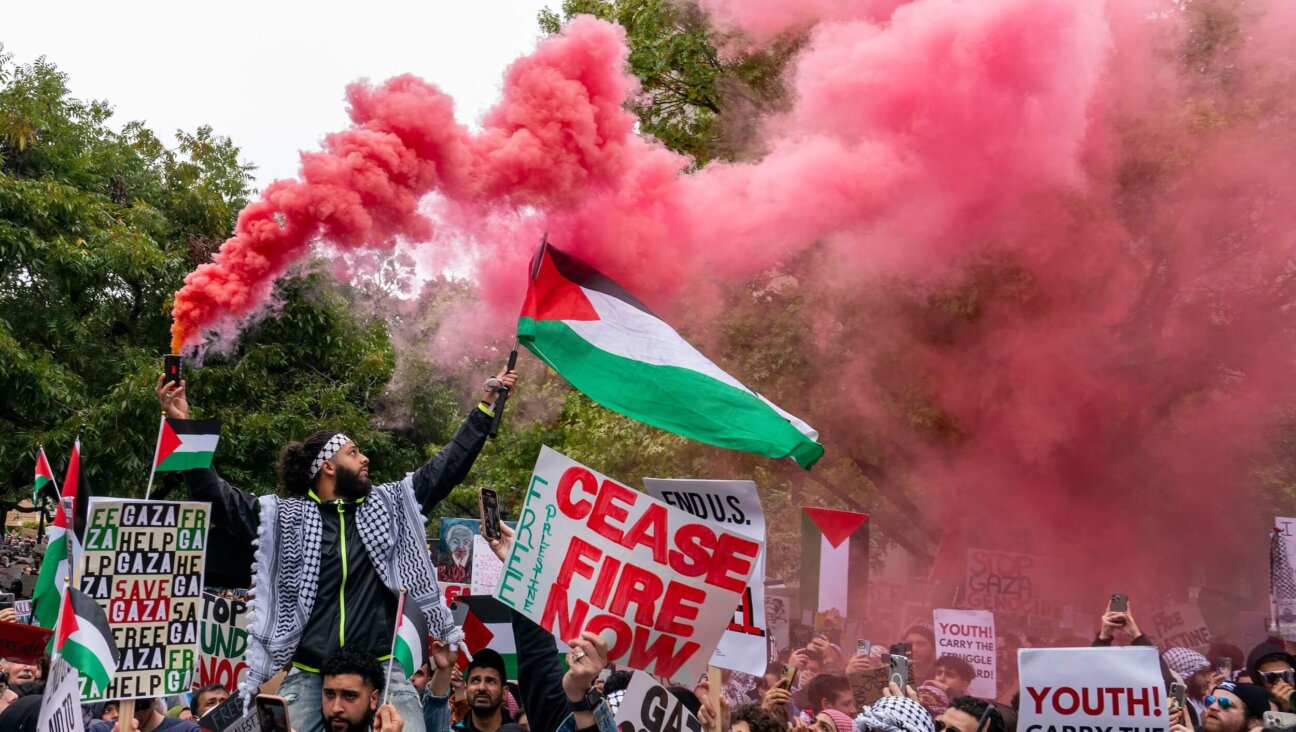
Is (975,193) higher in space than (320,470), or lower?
higher

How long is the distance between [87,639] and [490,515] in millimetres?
1835

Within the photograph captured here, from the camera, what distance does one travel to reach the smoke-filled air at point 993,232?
11.2 meters

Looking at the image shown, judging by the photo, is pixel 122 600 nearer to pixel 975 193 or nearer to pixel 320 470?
pixel 320 470

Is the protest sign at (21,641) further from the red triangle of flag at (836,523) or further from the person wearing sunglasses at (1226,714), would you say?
the red triangle of flag at (836,523)

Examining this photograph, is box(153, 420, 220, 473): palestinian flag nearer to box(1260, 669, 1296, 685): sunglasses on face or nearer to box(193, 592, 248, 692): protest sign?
box(193, 592, 248, 692): protest sign

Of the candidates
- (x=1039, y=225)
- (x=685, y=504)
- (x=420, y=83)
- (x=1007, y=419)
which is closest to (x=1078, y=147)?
(x=1039, y=225)

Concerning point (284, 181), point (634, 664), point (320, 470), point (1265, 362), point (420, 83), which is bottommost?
point (634, 664)

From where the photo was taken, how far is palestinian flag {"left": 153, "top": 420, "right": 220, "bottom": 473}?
21.8ft

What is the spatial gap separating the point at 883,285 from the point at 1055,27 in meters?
3.79

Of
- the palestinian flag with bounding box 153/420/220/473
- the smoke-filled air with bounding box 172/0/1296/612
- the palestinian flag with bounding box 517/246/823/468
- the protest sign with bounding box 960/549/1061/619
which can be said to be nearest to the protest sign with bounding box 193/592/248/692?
the palestinian flag with bounding box 153/420/220/473

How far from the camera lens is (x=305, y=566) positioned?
6172mm

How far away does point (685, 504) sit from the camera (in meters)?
6.38

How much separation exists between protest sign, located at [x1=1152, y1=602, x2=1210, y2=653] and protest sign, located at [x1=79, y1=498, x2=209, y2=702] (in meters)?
9.65

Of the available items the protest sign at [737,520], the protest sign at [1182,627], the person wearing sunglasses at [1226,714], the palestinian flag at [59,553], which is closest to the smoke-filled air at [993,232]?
the palestinian flag at [59,553]
